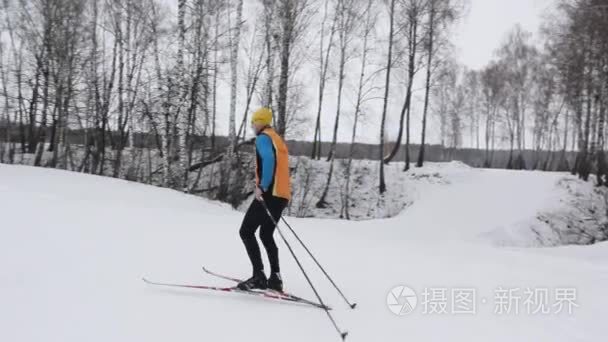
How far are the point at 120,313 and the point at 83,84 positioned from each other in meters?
21.3

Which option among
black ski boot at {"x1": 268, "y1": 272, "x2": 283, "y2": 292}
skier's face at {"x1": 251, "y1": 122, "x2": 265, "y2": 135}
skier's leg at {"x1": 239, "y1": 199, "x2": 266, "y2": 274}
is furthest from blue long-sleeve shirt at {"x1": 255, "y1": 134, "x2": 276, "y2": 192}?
black ski boot at {"x1": 268, "y1": 272, "x2": 283, "y2": 292}

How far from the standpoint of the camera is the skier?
15.7 feet

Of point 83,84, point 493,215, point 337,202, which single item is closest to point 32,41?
point 83,84

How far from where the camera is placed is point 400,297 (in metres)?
5.16

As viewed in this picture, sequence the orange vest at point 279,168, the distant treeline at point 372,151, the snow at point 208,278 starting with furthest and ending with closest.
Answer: the distant treeline at point 372,151, the orange vest at point 279,168, the snow at point 208,278

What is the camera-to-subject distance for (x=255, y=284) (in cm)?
488

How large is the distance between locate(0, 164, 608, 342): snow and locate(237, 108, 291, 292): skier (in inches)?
12.0

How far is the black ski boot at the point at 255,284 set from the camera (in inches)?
191

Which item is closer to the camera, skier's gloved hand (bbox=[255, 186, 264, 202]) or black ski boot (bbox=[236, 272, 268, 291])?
skier's gloved hand (bbox=[255, 186, 264, 202])

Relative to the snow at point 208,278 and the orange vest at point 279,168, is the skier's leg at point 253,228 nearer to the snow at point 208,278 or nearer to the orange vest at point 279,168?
the orange vest at point 279,168

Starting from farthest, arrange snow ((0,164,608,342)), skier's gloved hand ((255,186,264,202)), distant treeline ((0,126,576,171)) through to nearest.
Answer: distant treeline ((0,126,576,171)) < skier's gloved hand ((255,186,264,202)) < snow ((0,164,608,342))

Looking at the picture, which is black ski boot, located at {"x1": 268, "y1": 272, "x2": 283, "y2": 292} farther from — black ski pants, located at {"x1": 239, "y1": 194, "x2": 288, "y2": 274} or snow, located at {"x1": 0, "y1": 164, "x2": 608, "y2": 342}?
snow, located at {"x1": 0, "y1": 164, "x2": 608, "y2": 342}

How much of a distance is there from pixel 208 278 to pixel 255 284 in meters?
0.86

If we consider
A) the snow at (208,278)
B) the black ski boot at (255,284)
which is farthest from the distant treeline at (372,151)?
the black ski boot at (255,284)
